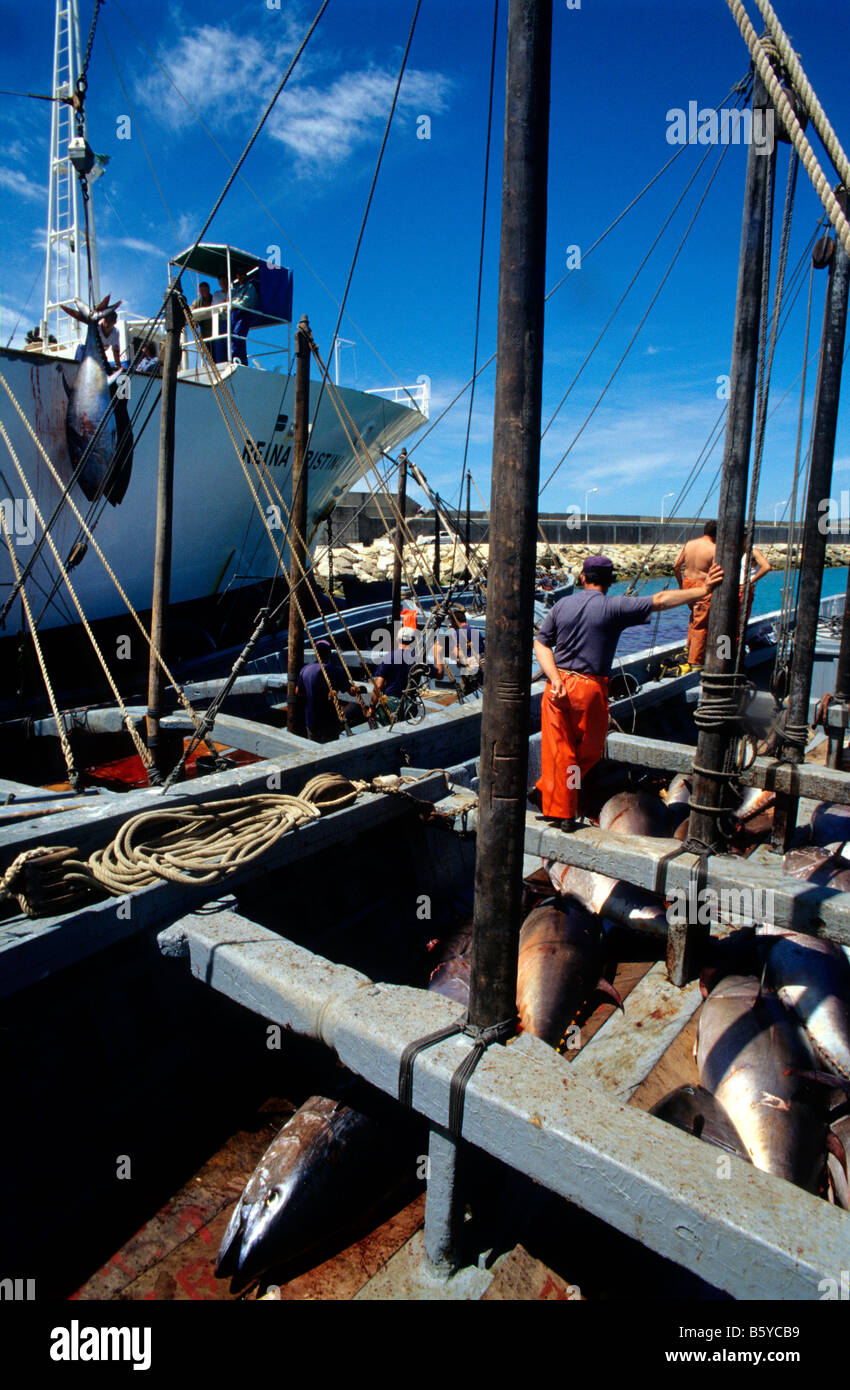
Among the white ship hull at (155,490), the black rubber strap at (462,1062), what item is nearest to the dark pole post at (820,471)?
the black rubber strap at (462,1062)

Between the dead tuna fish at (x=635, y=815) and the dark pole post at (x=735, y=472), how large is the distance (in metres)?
1.45

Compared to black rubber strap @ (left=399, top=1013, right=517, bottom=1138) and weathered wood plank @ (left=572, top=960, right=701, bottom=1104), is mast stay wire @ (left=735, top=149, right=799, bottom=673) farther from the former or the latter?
black rubber strap @ (left=399, top=1013, right=517, bottom=1138)

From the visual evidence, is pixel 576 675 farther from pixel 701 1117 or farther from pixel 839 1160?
pixel 839 1160

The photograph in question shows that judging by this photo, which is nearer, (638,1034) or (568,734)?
(638,1034)

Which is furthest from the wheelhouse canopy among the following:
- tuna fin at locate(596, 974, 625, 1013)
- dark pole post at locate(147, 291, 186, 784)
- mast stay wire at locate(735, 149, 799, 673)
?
tuna fin at locate(596, 974, 625, 1013)

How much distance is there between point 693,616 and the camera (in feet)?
30.3

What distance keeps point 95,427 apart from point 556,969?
1185cm

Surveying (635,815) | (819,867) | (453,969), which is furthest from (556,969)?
(819,867)

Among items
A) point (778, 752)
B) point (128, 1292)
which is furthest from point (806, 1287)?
point (778, 752)

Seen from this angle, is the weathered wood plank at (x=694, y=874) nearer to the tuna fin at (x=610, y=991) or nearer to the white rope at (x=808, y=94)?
the tuna fin at (x=610, y=991)

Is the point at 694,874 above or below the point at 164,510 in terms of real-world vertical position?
below

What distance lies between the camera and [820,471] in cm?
645

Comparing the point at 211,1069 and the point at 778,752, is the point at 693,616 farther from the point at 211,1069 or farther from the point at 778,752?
the point at 211,1069

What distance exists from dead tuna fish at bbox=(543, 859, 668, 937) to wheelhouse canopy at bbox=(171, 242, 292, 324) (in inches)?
662
